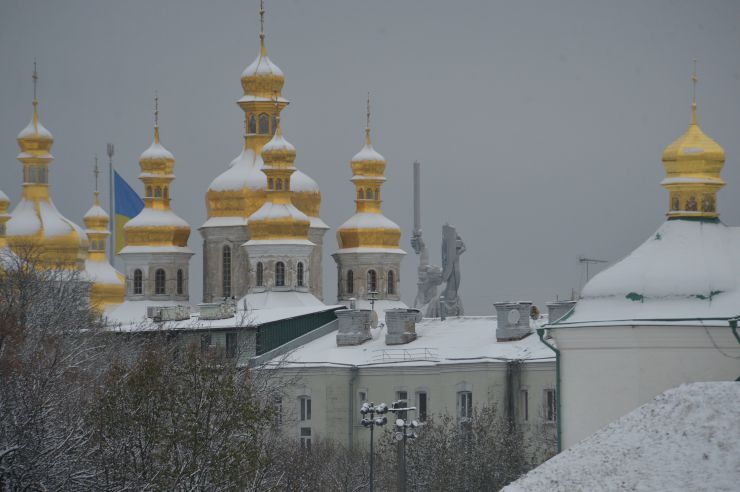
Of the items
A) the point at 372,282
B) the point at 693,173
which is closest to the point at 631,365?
the point at 693,173

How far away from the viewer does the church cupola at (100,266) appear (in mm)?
126438

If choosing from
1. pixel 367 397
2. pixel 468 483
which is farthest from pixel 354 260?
pixel 468 483

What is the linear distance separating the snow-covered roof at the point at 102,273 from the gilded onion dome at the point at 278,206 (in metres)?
14.3

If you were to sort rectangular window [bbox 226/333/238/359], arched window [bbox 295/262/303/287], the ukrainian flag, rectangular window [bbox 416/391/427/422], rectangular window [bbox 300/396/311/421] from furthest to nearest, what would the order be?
1. the ukrainian flag
2. arched window [bbox 295/262/303/287]
3. rectangular window [bbox 226/333/238/359]
4. rectangular window [bbox 300/396/311/421]
5. rectangular window [bbox 416/391/427/422]

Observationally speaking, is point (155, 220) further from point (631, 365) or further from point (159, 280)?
point (631, 365)

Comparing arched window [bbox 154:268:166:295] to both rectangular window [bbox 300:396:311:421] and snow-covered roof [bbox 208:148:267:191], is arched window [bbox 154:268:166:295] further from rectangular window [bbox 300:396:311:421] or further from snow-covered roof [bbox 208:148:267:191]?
rectangular window [bbox 300:396:311:421]

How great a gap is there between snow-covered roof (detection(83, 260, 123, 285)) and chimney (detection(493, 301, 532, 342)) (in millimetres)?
38396

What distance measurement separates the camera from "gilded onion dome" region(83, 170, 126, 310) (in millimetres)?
126500

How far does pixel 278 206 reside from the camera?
11425cm

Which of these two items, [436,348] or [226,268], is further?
[226,268]

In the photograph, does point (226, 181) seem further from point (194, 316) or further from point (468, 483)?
point (468, 483)

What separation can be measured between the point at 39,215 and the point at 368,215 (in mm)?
15596

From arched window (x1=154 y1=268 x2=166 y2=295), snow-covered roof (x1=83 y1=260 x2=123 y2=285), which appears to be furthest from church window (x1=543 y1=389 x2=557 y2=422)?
snow-covered roof (x1=83 y1=260 x2=123 y2=285)

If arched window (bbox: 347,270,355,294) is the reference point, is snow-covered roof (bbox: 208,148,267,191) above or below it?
above
